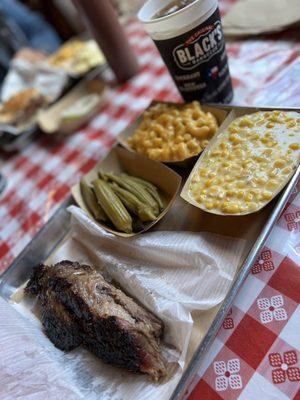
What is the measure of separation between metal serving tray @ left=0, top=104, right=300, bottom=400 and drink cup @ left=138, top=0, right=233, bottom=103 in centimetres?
49

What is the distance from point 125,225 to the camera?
1066mm

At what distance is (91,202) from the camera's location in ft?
3.91

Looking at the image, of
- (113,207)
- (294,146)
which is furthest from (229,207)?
(113,207)

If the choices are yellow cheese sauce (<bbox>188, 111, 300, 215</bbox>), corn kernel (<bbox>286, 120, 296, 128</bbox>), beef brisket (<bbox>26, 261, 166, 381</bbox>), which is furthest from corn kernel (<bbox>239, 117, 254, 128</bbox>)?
beef brisket (<bbox>26, 261, 166, 381</bbox>)

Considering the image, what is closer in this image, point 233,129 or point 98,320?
point 98,320

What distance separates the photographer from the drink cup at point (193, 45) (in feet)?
3.51

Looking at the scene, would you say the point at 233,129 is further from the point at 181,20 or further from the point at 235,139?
the point at 181,20

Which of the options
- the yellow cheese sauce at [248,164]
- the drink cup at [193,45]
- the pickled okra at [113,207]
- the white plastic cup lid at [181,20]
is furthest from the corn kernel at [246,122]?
the pickled okra at [113,207]

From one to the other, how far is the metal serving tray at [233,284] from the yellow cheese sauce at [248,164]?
0.05 m

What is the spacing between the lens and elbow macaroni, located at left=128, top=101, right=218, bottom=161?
1.14 m

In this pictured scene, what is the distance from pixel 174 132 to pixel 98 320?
2.21ft

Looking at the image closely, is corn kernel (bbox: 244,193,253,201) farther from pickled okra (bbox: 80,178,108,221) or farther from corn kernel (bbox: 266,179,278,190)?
pickled okra (bbox: 80,178,108,221)

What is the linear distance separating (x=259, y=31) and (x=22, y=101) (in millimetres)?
1404

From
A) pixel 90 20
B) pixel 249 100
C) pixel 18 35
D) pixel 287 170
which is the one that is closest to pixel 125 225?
pixel 287 170
